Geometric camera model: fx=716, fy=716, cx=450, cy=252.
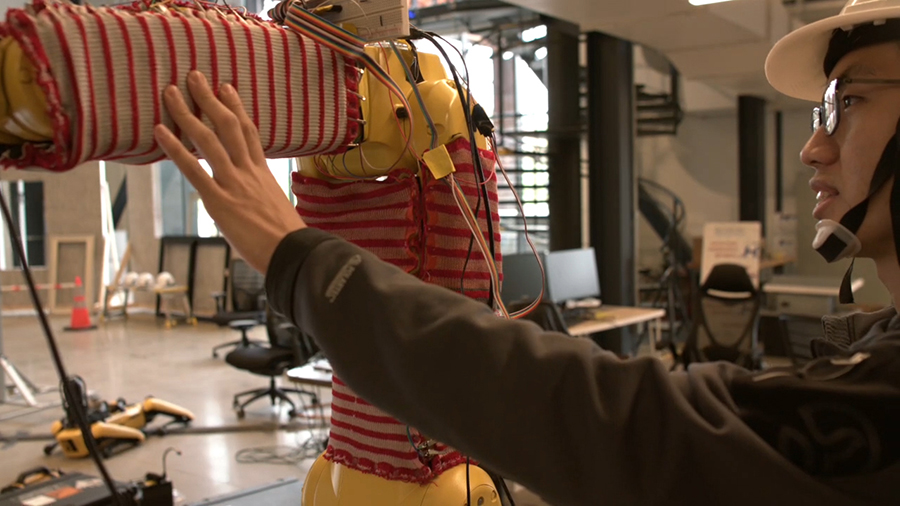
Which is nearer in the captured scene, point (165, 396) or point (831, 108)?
point (831, 108)

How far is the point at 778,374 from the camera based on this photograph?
0.69 meters

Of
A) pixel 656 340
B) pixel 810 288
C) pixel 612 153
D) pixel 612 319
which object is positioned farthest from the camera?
pixel 810 288


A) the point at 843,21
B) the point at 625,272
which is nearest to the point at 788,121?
the point at 625,272

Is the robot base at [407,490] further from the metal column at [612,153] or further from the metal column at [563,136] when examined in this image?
the metal column at [563,136]

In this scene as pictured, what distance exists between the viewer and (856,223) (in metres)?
0.84

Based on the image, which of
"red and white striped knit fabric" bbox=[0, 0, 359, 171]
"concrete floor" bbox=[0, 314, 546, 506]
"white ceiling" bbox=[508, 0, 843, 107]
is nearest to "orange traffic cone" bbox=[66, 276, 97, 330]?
"concrete floor" bbox=[0, 314, 546, 506]

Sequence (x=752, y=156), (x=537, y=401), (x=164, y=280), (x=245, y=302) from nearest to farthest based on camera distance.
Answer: (x=537, y=401) < (x=245, y=302) < (x=752, y=156) < (x=164, y=280)

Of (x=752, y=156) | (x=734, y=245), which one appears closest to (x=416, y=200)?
(x=734, y=245)

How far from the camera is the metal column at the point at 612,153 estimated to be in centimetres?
599

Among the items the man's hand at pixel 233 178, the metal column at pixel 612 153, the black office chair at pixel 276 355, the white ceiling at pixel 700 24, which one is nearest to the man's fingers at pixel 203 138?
the man's hand at pixel 233 178

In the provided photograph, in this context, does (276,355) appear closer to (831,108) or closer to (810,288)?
(831,108)

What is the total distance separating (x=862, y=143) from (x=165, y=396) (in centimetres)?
661

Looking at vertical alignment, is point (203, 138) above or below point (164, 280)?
above

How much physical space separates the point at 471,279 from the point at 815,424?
0.59 metres
